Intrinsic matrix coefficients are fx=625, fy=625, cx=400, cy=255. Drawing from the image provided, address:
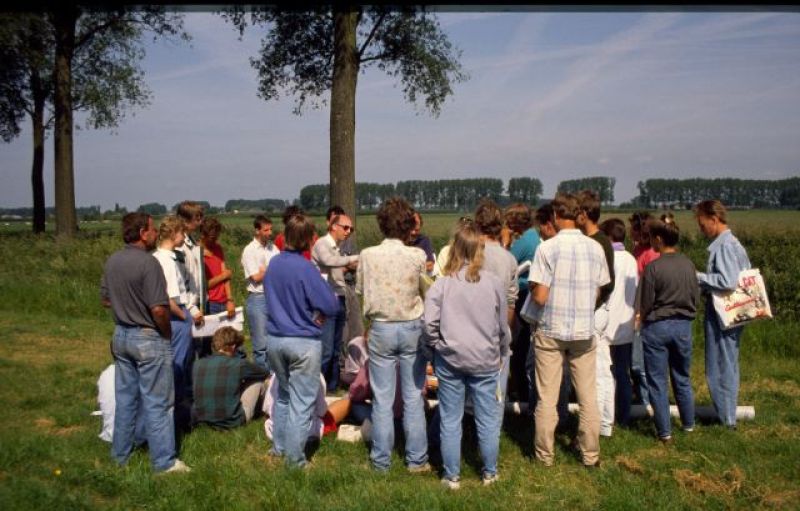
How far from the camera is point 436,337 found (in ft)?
15.1

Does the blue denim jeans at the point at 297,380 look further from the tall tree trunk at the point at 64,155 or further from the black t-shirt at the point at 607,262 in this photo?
the tall tree trunk at the point at 64,155

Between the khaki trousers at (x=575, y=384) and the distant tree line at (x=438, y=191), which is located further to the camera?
the distant tree line at (x=438, y=191)

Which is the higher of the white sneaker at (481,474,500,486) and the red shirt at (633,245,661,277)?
the red shirt at (633,245,661,277)

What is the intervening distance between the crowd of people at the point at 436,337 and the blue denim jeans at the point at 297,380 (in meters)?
0.01

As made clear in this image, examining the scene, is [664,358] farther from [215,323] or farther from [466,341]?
[215,323]

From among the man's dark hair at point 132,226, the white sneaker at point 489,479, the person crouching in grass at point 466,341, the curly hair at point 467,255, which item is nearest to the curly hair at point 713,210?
the person crouching in grass at point 466,341

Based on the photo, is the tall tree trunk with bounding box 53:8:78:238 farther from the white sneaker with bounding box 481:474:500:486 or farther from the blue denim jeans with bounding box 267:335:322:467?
the white sneaker with bounding box 481:474:500:486

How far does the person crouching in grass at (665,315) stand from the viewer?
5395 mm

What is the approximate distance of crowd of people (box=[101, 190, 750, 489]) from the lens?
463 centimetres

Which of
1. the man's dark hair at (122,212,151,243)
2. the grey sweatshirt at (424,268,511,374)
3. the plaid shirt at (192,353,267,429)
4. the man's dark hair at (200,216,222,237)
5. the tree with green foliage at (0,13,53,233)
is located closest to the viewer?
the grey sweatshirt at (424,268,511,374)

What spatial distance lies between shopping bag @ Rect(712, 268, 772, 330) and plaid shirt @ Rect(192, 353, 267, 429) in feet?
14.7

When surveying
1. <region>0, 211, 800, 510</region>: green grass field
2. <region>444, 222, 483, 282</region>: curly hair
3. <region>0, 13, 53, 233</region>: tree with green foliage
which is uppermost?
<region>0, 13, 53, 233</region>: tree with green foliage

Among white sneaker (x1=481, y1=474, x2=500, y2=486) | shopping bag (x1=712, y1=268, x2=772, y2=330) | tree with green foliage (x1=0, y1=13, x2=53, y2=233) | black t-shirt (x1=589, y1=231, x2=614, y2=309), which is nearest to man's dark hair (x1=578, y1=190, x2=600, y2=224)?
black t-shirt (x1=589, y1=231, x2=614, y2=309)

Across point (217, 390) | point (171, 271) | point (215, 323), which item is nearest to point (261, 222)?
point (215, 323)
